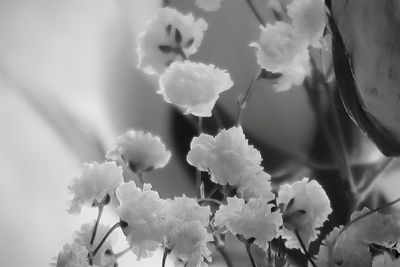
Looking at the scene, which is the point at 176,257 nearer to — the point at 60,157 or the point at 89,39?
the point at 60,157

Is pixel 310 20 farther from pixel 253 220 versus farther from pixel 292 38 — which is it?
pixel 253 220

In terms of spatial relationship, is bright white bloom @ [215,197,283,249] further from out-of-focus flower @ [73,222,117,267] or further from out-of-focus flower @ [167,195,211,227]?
out-of-focus flower @ [73,222,117,267]

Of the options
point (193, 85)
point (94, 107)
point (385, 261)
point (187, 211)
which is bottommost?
A: point (385, 261)

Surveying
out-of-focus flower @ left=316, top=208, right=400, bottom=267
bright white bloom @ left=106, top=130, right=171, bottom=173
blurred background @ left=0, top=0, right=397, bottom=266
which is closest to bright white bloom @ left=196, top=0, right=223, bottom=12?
blurred background @ left=0, top=0, right=397, bottom=266

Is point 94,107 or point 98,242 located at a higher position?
point 94,107

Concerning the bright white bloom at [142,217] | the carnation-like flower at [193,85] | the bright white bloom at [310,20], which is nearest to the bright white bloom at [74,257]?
the bright white bloom at [142,217]

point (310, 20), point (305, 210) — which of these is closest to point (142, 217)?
point (305, 210)

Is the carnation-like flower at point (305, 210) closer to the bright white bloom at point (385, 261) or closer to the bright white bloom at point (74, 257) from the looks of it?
the bright white bloom at point (385, 261)
